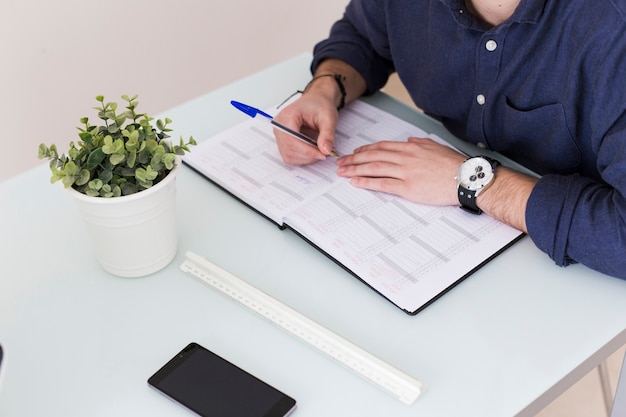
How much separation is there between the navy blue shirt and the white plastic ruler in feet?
1.05

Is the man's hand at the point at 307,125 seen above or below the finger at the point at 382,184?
Result: above

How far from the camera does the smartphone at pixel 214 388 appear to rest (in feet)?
3.03

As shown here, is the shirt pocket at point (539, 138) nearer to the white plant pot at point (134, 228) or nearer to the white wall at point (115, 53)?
the white plant pot at point (134, 228)

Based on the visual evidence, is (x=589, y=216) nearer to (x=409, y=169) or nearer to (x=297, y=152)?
(x=409, y=169)

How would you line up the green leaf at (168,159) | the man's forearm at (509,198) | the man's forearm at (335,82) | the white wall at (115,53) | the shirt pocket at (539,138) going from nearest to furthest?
the green leaf at (168,159) → the man's forearm at (509,198) → the shirt pocket at (539,138) → the man's forearm at (335,82) → the white wall at (115,53)

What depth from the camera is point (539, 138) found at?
1.31m

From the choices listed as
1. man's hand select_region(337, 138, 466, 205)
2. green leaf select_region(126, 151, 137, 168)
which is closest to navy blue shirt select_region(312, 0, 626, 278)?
man's hand select_region(337, 138, 466, 205)

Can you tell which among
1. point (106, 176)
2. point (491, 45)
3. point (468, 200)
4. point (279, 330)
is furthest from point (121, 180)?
point (491, 45)

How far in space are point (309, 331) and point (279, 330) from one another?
4 centimetres

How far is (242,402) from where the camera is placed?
93 centimetres

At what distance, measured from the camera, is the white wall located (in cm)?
205

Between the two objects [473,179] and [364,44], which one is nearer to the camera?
[473,179]

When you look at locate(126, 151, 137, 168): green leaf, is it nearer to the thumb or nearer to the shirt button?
the thumb

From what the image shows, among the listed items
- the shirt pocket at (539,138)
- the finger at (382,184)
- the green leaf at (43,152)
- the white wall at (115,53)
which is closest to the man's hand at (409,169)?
the finger at (382,184)
